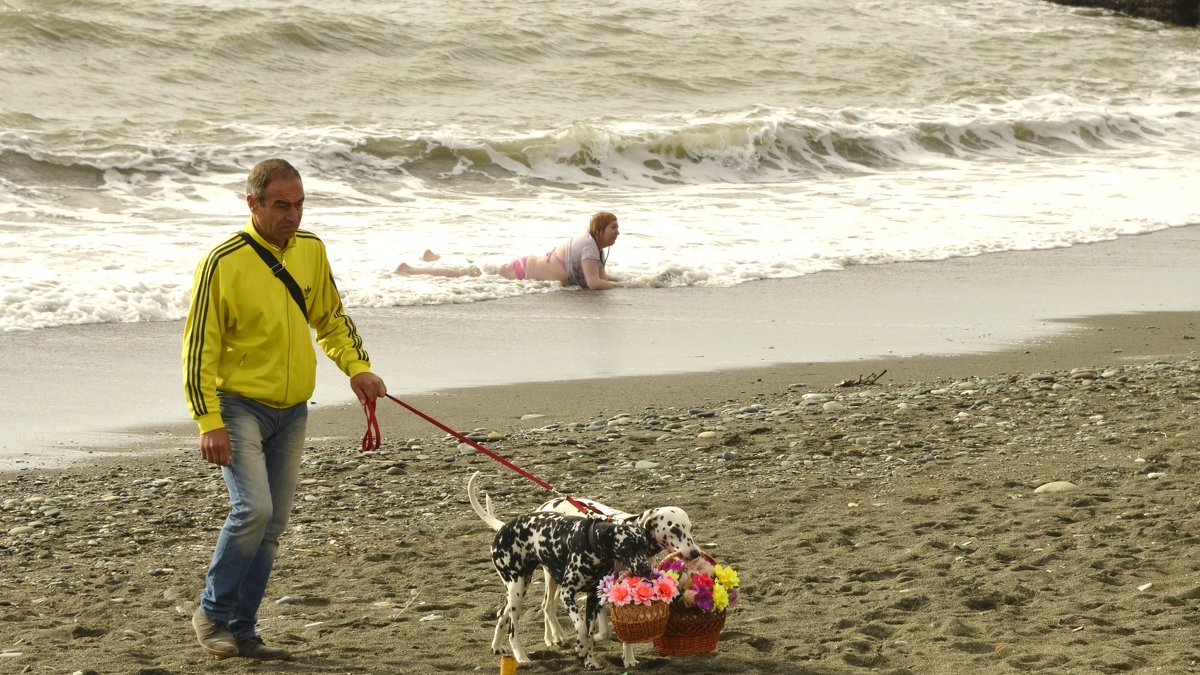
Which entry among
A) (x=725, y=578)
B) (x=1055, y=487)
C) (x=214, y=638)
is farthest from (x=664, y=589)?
(x=1055, y=487)

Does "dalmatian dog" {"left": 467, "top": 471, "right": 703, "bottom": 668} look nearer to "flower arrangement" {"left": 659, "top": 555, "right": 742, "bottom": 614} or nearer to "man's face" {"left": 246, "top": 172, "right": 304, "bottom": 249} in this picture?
"flower arrangement" {"left": 659, "top": 555, "right": 742, "bottom": 614}

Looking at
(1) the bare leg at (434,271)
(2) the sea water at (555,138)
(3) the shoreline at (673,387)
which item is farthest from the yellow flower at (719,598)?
(1) the bare leg at (434,271)

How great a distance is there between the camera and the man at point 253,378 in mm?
4285

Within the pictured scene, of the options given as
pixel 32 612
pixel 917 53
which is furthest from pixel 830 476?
pixel 917 53

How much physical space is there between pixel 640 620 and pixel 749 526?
1928 millimetres

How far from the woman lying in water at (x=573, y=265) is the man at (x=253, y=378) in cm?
810

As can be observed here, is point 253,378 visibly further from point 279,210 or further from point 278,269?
point 279,210

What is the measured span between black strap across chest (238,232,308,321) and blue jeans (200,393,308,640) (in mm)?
365

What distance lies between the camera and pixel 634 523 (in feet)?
14.2

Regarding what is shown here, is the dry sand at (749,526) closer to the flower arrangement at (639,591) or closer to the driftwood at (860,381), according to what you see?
the driftwood at (860,381)

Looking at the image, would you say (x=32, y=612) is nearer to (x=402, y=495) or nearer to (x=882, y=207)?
(x=402, y=495)

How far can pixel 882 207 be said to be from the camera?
1777 cm

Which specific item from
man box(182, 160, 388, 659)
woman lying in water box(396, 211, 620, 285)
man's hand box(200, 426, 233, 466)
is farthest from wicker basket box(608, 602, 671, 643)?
woman lying in water box(396, 211, 620, 285)

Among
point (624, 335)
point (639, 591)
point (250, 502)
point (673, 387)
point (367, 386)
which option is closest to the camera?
point (639, 591)
